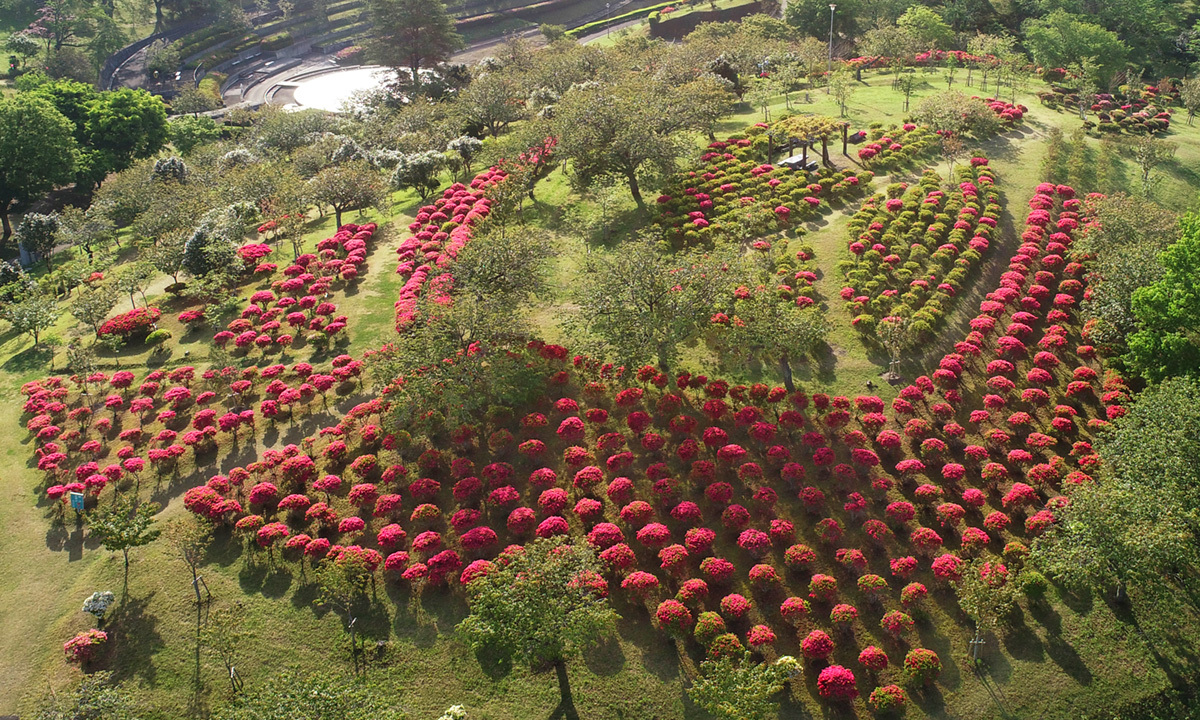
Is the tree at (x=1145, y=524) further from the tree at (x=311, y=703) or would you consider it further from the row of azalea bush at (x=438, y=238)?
the row of azalea bush at (x=438, y=238)

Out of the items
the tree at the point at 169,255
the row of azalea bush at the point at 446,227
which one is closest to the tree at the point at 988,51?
the row of azalea bush at the point at 446,227

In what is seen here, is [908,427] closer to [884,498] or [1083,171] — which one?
[884,498]

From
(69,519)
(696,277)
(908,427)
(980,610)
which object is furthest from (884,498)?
(69,519)

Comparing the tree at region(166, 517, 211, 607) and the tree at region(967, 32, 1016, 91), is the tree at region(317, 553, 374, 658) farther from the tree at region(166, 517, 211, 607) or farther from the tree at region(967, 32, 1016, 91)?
the tree at region(967, 32, 1016, 91)

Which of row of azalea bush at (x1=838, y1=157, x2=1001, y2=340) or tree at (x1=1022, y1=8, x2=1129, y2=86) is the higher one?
tree at (x1=1022, y1=8, x2=1129, y2=86)

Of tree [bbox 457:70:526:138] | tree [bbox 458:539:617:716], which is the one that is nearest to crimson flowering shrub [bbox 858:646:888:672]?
tree [bbox 458:539:617:716]

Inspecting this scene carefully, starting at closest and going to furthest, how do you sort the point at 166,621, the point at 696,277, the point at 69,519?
the point at 166,621
the point at 69,519
the point at 696,277

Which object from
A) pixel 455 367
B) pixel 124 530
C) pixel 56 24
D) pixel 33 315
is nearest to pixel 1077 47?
pixel 455 367
